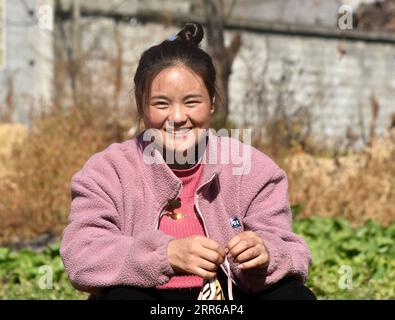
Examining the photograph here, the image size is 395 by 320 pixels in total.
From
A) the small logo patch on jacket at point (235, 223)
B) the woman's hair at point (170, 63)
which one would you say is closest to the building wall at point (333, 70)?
the woman's hair at point (170, 63)

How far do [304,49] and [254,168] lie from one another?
10.8m

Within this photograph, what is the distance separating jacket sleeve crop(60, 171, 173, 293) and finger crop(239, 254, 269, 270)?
0.66ft

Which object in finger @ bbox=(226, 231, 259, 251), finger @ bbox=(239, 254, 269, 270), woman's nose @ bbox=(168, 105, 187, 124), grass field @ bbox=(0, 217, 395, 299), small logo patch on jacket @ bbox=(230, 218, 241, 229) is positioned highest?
woman's nose @ bbox=(168, 105, 187, 124)

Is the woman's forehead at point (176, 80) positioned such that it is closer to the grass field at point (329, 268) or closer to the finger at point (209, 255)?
the finger at point (209, 255)

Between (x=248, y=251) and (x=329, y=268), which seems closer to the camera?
(x=248, y=251)

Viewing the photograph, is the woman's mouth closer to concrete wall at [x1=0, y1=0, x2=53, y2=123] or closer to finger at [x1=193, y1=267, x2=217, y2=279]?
finger at [x1=193, y1=267, x2=217, y2=279]

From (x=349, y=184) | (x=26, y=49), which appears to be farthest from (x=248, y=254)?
(x=26, y=49)

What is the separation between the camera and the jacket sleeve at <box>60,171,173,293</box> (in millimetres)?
2609

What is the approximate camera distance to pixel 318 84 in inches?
499

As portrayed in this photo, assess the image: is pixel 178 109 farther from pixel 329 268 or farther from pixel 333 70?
pixel 333 70

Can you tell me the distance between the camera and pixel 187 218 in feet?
9.43

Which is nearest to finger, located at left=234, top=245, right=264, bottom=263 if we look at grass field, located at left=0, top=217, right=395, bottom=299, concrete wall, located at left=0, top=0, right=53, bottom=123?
grass field, located at left=0, top=217, right=395, bottom=299

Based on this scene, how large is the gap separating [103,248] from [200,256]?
0.34 m
